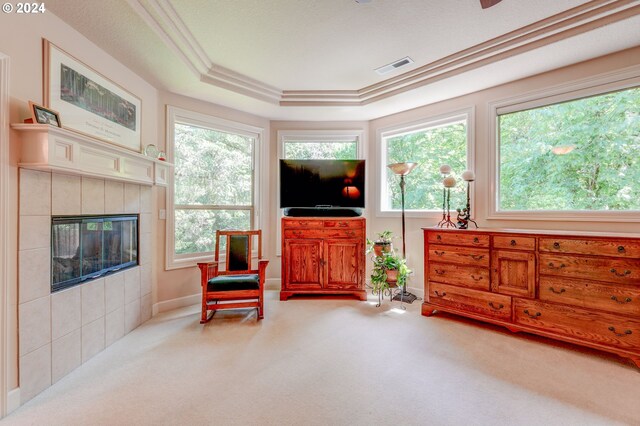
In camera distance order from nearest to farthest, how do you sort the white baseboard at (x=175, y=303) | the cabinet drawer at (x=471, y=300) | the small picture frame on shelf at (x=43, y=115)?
the small picture frame on shelf at (x=43, y=115)
the cabinet drawer at (x=471, y=300)
the white baseboard at (x=175, y=303)

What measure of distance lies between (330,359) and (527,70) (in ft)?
10.8

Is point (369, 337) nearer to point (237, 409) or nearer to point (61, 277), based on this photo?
point (237, 409)

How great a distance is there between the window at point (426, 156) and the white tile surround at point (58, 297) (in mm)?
3313

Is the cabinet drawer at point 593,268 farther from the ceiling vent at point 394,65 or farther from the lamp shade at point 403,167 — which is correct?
the ceiling vent at point 394,65

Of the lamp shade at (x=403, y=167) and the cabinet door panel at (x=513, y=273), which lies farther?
the lamp shade at (x=403, y=167)

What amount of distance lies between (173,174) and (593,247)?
4.13 m

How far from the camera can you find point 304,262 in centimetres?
355

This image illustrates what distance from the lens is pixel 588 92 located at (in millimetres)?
2488

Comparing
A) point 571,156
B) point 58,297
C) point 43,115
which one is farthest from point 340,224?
point 43,115

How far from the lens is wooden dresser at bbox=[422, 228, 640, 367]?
2.00 m

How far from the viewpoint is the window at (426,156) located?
337 centimetres

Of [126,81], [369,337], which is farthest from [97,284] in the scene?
[369,337]

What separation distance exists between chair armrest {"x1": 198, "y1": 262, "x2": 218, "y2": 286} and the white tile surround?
0.66 m

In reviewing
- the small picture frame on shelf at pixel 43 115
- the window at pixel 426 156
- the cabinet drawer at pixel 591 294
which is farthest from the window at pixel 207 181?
the cabinet drawer at pixel 591 294
